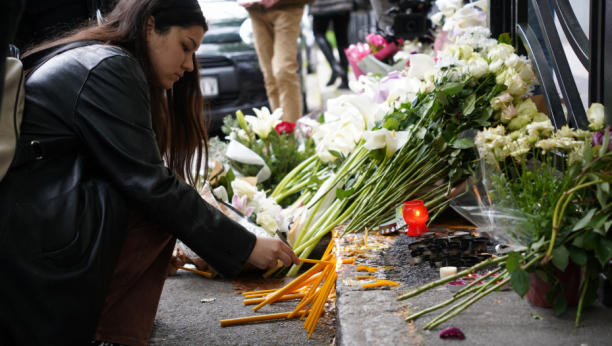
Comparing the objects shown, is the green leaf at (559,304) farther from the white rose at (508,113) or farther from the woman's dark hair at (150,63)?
the woman's dark hair at (150,63)

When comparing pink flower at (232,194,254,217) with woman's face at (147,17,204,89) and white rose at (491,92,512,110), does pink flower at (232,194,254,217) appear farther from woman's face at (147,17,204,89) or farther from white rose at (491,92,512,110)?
white rose at (491,92,512,110)

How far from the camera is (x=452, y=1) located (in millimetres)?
2998

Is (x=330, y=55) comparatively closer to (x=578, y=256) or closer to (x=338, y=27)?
(x=338, y=27)

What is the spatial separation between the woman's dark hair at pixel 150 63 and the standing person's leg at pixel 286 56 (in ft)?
8.50

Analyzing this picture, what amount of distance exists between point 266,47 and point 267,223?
2.64 meters

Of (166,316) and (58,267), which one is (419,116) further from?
(58,267)

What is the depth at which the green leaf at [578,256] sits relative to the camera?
1162 millimetres

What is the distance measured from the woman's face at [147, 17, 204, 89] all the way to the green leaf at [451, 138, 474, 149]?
919mm

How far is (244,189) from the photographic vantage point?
2.60 meters

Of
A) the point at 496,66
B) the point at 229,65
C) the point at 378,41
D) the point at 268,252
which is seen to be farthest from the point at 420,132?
the point at 229,65

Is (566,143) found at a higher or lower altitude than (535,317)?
higher

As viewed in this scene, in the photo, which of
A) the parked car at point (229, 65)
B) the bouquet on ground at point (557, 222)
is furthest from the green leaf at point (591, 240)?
the parked car at point (229, 65)

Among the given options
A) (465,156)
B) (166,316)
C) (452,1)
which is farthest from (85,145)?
(452,1)

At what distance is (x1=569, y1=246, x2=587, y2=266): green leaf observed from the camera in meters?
1.16
